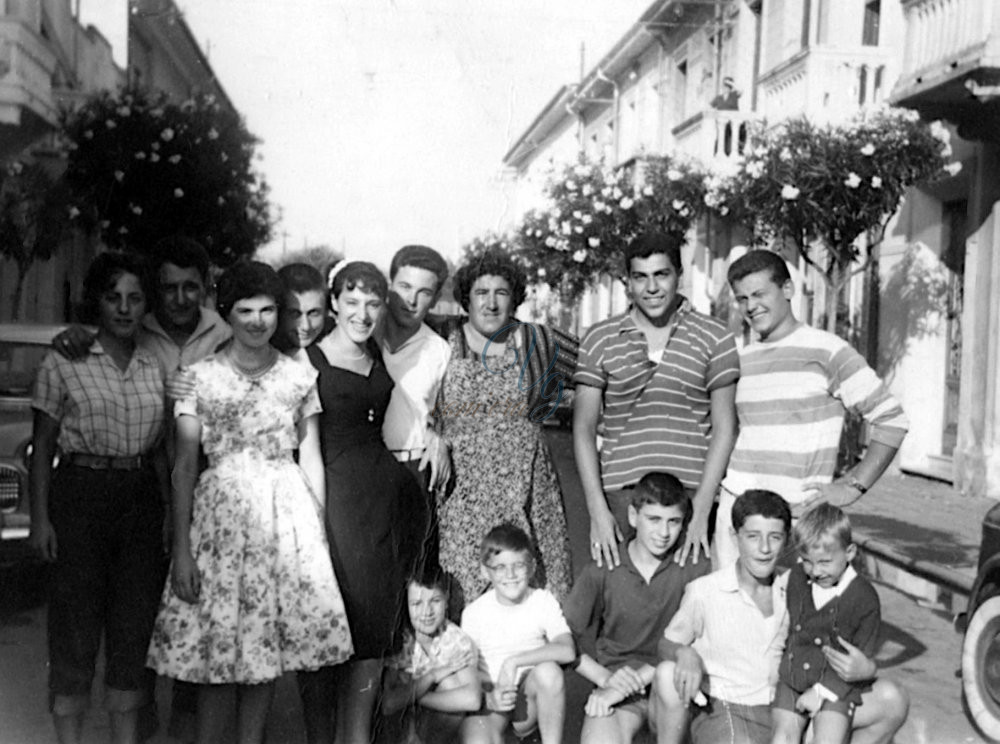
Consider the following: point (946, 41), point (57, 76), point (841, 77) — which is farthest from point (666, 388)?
point (57, 76)

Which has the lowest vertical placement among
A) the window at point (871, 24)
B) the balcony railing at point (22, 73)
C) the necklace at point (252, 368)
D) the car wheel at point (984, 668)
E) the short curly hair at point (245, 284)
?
the car wheel at point (984, 668)

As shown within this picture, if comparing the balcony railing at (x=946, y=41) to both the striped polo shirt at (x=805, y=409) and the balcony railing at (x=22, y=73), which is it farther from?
the balcony railing at (x=22, y=73)

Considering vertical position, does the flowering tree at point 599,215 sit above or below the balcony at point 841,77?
below

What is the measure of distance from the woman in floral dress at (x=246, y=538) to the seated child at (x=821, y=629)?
156 centimetres

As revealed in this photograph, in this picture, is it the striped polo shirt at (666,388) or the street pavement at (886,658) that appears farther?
the street pavement at (886,658)

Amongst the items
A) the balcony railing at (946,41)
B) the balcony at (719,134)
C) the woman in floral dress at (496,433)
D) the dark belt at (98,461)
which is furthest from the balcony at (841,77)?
the dark belt at (98,461)

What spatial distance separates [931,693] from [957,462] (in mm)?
8054

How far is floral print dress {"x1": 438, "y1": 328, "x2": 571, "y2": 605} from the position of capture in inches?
176

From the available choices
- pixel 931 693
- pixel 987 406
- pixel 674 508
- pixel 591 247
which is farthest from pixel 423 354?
pixel 591 247

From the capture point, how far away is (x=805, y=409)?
427cm

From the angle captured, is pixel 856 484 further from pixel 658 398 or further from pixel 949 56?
pixel 949 56

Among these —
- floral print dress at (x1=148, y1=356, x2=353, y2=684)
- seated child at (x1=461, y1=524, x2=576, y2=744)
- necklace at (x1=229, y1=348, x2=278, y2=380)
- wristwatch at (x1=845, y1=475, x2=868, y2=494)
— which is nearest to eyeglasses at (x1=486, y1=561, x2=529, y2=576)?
seated child at (x1=461, y1=524, x2=576, y2=744)

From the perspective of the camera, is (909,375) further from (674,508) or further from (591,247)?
(674,508)

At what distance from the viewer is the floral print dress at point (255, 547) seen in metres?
3.99
